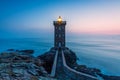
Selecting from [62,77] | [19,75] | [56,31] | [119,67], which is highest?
[56,31]

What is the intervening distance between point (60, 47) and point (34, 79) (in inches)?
847

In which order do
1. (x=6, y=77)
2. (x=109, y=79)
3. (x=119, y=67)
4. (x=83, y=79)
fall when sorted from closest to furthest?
(x=6, y=77)
(x=83, y=79)
(x=109, y=79)
(x=119, y=67)

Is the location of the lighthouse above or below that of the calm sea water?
above

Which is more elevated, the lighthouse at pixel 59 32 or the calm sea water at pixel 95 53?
the lighthouse at pixel 59 32

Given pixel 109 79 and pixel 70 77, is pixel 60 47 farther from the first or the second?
pixel 70 77

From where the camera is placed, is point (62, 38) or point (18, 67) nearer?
point (18, 67)

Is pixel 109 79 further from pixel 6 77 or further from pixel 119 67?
pixel 6 77

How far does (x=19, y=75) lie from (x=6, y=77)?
76 centimetres

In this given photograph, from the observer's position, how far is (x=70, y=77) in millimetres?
12750

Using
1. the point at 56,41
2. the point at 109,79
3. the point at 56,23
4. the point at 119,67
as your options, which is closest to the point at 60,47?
the point at 56,41

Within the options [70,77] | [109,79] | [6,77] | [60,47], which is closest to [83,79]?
[70,77]

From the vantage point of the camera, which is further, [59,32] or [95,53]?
[95,53]

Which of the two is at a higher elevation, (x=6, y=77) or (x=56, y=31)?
(x=56, y=31)

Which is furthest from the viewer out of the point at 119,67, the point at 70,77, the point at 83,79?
the point at 119,67
